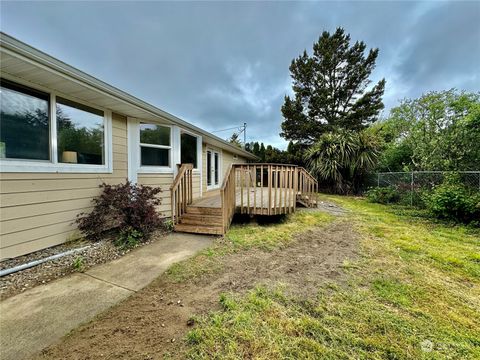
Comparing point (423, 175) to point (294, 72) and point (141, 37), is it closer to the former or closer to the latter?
point (141, 37)

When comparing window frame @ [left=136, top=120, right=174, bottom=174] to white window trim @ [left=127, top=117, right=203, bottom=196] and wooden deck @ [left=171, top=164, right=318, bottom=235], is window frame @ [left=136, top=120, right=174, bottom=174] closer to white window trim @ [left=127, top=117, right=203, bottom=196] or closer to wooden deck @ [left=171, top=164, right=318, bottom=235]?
white window trim @ [left=127, top=117, right=203, bottom=196]

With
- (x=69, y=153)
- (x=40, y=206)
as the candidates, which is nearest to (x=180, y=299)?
(x=40, y=206)

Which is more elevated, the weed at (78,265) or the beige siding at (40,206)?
the beige siding at (40,206)

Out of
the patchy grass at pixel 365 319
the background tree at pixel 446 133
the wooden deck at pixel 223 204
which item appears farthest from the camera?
the background tree at pixel 446 133

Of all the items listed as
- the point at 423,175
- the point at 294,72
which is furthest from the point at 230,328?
the point at 294,72

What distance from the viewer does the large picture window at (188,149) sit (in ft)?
19.6

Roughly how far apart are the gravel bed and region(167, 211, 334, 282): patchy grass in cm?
135

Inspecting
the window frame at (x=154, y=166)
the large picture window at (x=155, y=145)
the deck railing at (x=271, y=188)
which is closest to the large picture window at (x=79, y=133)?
the window frame at (x=154, y=166)

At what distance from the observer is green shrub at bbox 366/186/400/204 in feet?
28.4

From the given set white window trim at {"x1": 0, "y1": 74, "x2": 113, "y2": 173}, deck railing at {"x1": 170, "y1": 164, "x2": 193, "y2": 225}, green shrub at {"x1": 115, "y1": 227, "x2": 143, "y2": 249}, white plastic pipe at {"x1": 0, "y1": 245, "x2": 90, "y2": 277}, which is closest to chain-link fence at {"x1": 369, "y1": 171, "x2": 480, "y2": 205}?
deck railing at {"x1": 170, "y1": 164, "x2": 193, "y2": 225}

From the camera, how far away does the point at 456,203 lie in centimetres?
523

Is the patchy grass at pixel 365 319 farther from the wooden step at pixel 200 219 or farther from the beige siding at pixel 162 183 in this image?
the beige siding at pixel 162 183

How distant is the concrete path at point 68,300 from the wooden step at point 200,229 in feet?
3.20

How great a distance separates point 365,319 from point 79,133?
17.0 ft
